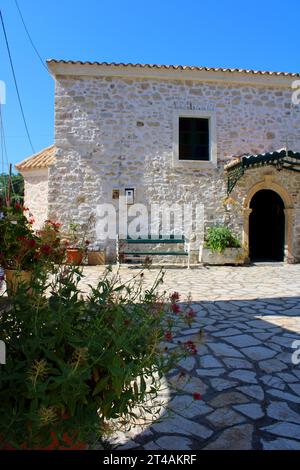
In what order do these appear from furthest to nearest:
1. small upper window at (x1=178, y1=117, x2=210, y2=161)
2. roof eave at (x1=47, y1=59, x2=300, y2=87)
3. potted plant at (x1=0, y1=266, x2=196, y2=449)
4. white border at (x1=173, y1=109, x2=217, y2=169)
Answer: small upper window at (x1=178, y1=117, x2=210, y2=161) < white border at (x1=173, y1=109, x2=217, y2=169) < roof eave at (x1=47, y1=59, x2=300, y2=87) < potted plant at (x1=0, y1=266, x2=196, y2=449)

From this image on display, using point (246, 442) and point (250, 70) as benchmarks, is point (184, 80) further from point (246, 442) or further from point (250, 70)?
point (246, 442)

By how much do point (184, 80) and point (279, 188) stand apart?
171 inches

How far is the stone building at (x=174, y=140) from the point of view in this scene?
959 cm

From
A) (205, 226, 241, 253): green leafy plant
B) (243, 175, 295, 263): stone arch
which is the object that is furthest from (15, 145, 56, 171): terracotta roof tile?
(243, 175, 295, 263): stone arch

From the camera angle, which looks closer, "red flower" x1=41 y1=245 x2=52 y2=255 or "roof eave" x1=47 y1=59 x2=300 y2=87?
"red flower" x1=41 y1=245 x2=52 y2=255

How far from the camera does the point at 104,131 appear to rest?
31.7ft

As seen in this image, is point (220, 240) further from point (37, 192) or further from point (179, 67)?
point (37, 192)

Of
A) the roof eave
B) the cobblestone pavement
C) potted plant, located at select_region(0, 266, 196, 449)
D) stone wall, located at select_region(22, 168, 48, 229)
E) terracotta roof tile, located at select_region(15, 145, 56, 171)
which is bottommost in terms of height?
the cobblestone pavement

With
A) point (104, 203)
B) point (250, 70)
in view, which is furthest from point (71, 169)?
point (250, 70)

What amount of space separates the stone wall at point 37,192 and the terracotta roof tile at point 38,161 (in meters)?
0.19

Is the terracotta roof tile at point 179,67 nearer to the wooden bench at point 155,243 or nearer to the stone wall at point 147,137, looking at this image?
the stone wall at point 147,137

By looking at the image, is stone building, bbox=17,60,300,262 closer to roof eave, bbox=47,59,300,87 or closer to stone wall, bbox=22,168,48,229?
roof eave, bbox=47,59,300,87

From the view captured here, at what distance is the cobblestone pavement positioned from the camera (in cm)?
191

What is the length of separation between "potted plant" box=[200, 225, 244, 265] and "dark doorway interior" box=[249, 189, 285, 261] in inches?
72.8
